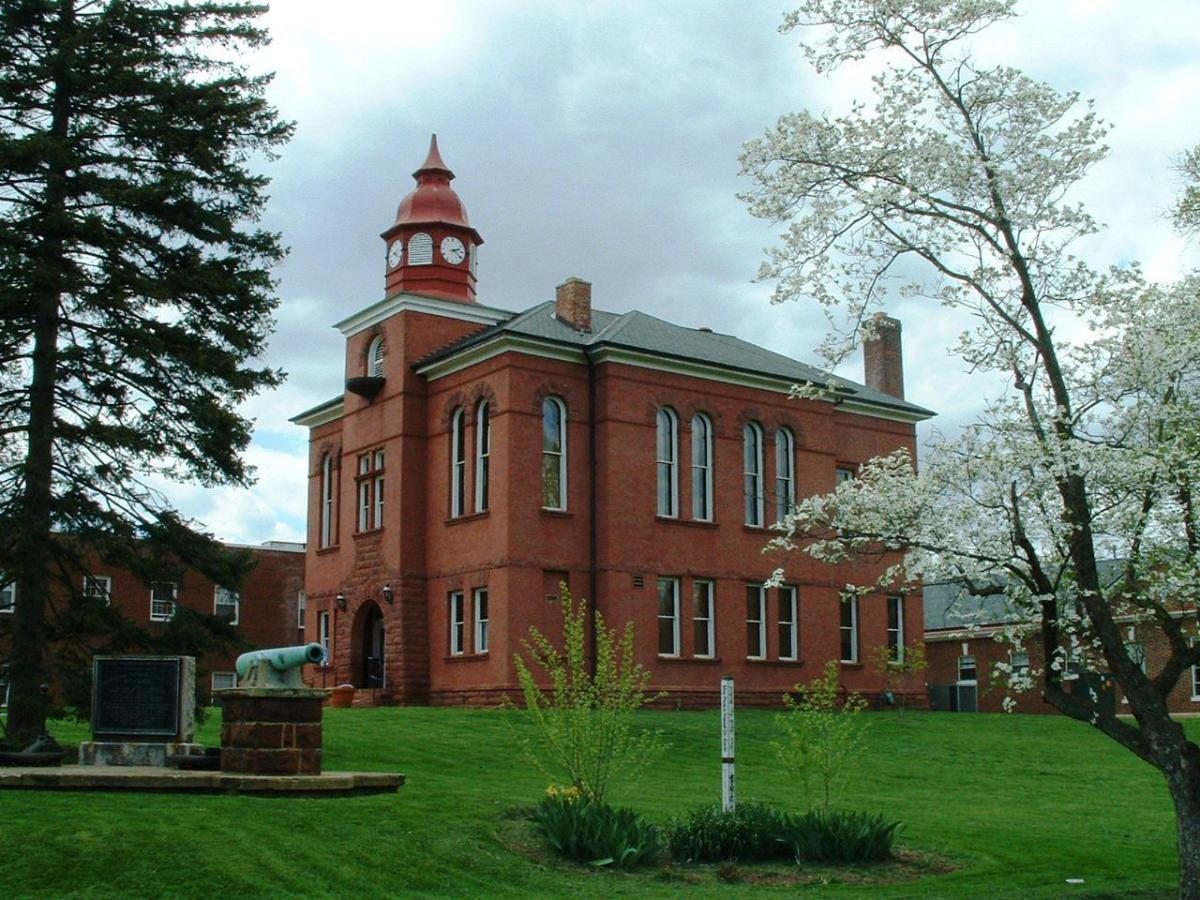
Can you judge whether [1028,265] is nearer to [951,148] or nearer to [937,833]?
[951,148]

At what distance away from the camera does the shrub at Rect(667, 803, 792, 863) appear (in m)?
15.1

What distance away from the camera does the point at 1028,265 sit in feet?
45.5

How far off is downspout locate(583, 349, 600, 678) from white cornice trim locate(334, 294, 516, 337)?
4.04m

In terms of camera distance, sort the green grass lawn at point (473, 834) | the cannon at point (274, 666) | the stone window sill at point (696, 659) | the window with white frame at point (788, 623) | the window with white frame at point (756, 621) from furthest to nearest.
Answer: the window with white frame at point (788, 623) → the window with white frame at point (756, 621) → the stone window sill at point (696, 659) → the cannon at point (274, 666) → the green grass lawn at point (473, 834)

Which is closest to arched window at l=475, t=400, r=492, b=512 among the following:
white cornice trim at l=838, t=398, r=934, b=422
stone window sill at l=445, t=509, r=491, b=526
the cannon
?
stone window sill at l=445, t=509, r=491, b=526

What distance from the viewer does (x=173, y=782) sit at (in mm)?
15648

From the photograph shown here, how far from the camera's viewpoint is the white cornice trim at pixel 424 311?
122 ft

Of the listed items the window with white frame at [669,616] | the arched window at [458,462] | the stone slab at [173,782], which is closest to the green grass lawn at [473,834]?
the stone slab at [173,782]

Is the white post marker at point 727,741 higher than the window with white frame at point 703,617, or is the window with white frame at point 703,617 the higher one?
the window with white frame at point 703,617

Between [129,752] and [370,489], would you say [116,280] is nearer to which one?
[129,752]

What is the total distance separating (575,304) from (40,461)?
18.6 metres

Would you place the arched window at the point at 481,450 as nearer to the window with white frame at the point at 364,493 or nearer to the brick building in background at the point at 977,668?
the window with white frame at the point at 364,493

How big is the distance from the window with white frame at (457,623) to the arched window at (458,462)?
206cm

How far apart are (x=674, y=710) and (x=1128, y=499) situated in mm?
21804
